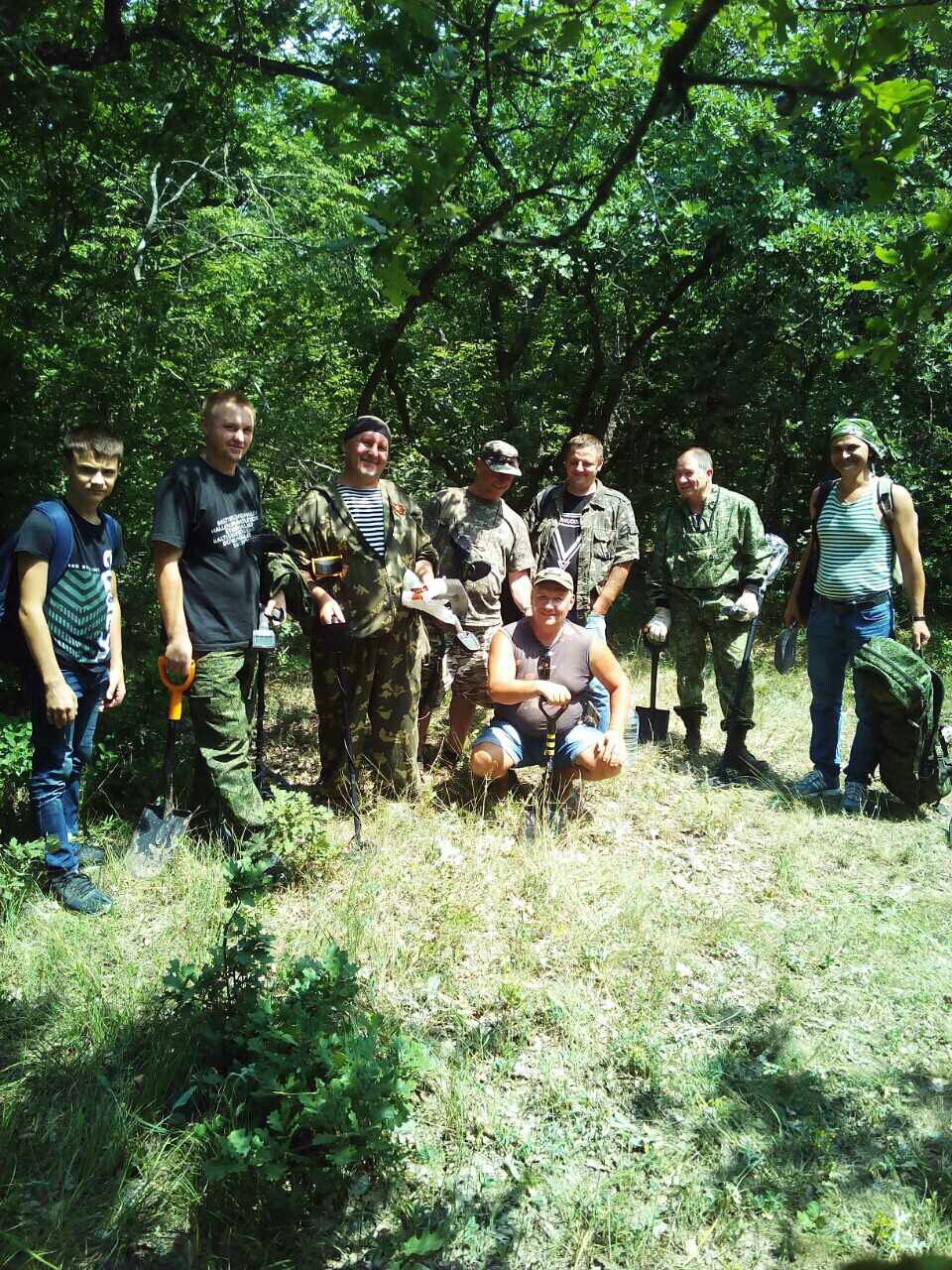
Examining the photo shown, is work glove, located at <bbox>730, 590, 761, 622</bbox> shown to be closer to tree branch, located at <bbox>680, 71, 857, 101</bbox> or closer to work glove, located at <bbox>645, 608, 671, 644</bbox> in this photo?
work glove, located at <bbox>645, 608, 671, 644</bbox>

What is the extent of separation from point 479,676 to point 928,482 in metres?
7.90

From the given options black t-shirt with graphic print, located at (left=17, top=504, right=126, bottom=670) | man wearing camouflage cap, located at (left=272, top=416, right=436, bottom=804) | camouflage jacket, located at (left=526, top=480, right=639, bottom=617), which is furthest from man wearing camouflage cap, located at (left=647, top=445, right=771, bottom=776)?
black t-shirt with graphic print, located at (left=17, top=504, right=126, bottom=670)

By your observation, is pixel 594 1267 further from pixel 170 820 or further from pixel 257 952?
pixel 170 820

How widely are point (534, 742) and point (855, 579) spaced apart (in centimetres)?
212

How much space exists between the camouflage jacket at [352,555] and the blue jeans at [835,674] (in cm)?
257

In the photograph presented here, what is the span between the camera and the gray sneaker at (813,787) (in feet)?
18.0

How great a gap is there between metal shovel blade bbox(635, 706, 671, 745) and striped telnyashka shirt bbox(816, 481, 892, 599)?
5.38ft

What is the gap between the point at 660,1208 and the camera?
2521 millimetres

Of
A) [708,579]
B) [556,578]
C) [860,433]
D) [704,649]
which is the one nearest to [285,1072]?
[556,578]

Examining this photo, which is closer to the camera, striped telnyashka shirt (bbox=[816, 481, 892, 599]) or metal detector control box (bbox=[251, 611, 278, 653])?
metal detector control box (bbox=[251, 611, 278, 653])

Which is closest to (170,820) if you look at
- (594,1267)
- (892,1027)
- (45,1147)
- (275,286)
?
(45,1147)

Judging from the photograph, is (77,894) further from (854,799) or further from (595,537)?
(854,799)

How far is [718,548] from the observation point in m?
5.85

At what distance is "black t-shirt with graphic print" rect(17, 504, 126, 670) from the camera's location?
11.8ft
